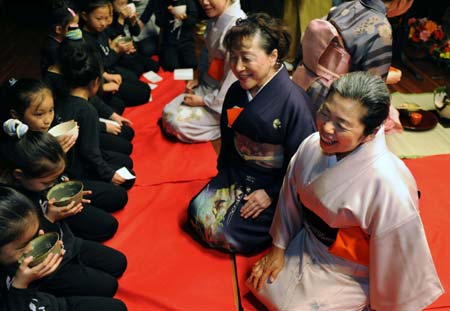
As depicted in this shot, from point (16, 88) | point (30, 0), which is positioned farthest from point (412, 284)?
point (30, 0)

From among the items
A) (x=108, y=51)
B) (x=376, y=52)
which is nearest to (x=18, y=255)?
(x=376, y=52)

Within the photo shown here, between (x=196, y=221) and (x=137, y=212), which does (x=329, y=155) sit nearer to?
(x=196, y=221)

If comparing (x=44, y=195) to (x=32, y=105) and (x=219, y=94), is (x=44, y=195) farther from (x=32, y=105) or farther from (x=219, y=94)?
(x=219, y=94)

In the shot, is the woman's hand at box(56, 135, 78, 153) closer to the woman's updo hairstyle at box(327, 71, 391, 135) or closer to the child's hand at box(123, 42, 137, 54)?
the woman's updo hairstyle at box(327, 71, 391, 135)

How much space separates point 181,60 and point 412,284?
11.0 ft

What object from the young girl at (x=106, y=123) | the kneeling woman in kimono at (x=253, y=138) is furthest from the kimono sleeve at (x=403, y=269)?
the young girl at (x=106, y=123)

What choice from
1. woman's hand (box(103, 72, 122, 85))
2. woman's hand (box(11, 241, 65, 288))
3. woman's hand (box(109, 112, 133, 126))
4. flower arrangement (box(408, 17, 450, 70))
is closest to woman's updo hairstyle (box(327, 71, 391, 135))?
woman's hand (box(11, 241, 65, 288))

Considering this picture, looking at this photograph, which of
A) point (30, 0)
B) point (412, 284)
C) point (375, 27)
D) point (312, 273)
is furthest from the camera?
point (30, 0)

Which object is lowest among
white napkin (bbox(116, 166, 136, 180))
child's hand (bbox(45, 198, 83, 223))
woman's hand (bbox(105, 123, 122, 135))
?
white napkin (bbox(116, 166, 136, 180))

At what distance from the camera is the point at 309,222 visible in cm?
204

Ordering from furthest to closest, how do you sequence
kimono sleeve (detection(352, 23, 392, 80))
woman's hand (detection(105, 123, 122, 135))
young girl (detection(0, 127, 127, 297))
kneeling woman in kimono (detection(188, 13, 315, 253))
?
woman's hand (detection(105, 123, 122, 135)), kimono sleeve (detection(352, 23, 392, 80)), kneeling woman in kimono (detection(188, 13, 315, 253)), young girl (detection(0, 127, 127, 297))

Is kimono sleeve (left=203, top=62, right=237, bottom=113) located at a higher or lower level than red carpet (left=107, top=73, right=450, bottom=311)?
higher

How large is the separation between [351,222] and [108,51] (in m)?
2.73

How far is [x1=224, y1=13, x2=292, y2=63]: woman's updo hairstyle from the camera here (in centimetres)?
217
